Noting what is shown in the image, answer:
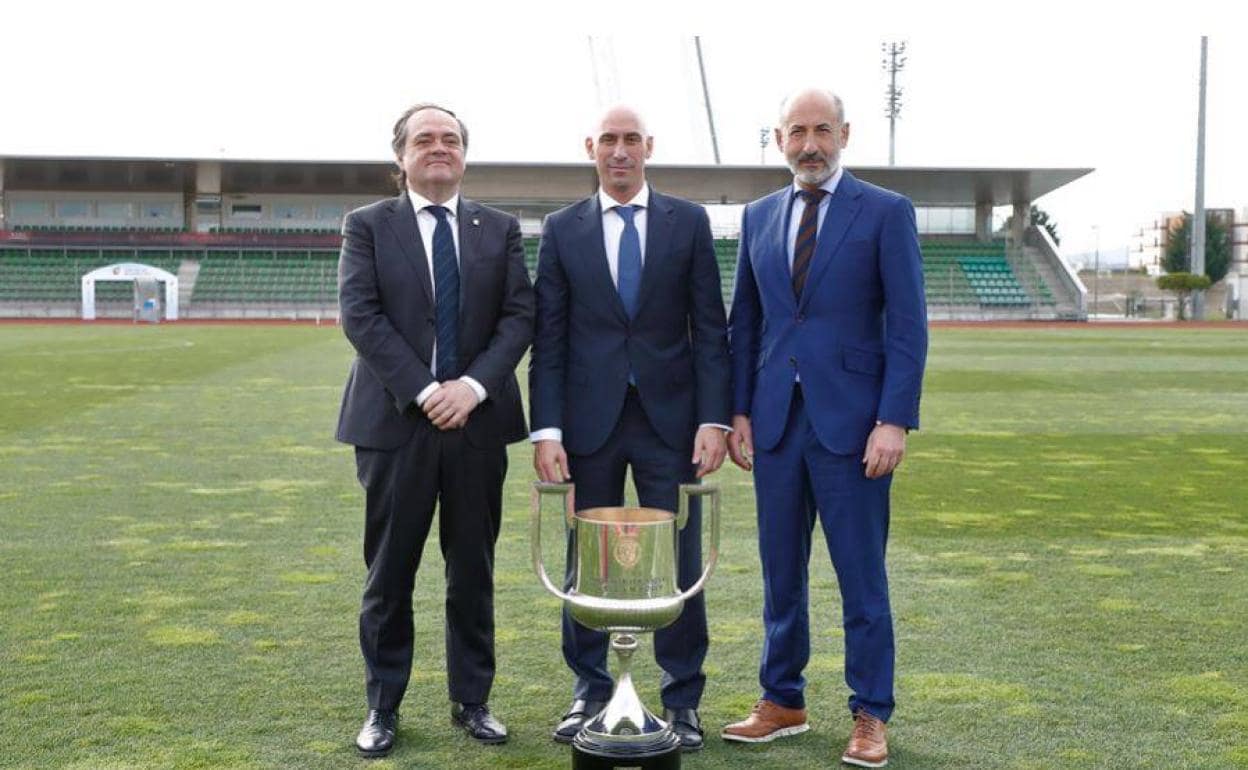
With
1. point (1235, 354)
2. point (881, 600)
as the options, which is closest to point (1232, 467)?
point (881, 600)

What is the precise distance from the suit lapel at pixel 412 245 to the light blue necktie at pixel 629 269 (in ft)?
1.75

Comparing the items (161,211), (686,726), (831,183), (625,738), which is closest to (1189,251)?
(161,211)

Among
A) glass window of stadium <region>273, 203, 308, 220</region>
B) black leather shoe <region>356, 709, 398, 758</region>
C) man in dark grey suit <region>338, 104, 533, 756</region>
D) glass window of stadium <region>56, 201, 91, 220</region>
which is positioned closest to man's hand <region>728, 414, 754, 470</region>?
man in dark grey suit <region>338, 104, 533, 756</region>

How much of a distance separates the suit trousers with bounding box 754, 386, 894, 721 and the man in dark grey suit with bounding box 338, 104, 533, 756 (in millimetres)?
762

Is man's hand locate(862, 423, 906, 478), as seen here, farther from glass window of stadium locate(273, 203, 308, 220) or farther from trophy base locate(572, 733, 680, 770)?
glass window of stadium locate(273, 203, 308, 220)

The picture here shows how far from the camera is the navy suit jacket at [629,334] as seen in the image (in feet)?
12.5

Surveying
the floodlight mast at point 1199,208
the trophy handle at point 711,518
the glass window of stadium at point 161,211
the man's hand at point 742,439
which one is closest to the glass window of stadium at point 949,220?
the floodlight mast at point 1199,208

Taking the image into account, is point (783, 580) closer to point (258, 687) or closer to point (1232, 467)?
point (258, 687)

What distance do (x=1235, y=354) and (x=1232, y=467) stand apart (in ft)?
53.7

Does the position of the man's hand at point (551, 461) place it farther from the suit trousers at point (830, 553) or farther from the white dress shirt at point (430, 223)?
the suit trousers at point (830, 553)

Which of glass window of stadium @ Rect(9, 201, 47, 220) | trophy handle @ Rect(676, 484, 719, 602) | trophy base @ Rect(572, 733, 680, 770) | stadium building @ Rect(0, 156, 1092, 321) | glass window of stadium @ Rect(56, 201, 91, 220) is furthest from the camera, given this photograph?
glass window of stadium @ Rect(56, 201, 91, 220)

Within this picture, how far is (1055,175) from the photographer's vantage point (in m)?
46.2

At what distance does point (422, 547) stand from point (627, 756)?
3.30ft

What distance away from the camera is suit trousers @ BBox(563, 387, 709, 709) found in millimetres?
3834
